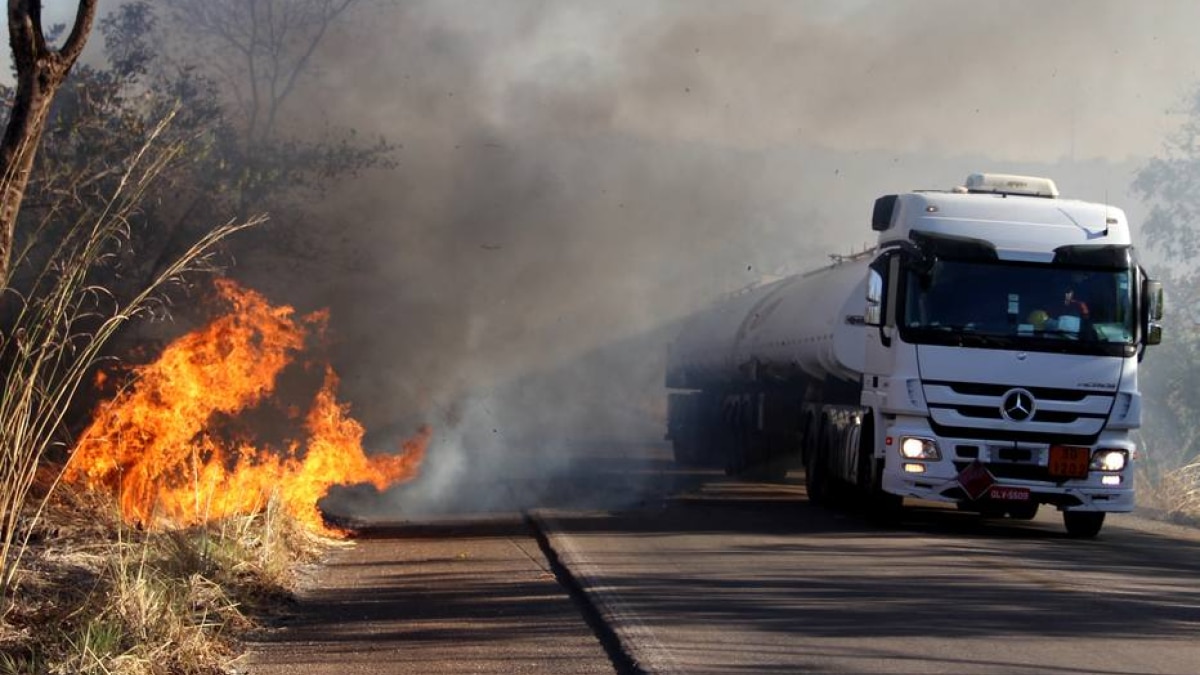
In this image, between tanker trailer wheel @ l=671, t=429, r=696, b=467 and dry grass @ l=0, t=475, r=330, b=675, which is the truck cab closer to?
dry grass @ l=0, t=475, r=330, b=675

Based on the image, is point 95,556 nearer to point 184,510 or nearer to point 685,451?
point 184,510

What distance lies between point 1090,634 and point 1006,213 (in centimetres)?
750

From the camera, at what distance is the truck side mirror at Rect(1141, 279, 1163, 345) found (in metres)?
15.1

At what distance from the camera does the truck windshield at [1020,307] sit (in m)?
15.2

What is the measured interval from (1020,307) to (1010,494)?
1.78 metres

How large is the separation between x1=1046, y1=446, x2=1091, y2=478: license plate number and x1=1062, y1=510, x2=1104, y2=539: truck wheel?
0.87 meters

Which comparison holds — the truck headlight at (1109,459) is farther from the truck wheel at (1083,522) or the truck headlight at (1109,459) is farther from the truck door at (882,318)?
the truck door at (882,318)

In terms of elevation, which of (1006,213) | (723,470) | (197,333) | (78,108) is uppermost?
(78,108)

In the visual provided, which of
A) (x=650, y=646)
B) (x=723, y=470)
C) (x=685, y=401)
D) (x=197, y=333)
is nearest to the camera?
(x=650, y=646)

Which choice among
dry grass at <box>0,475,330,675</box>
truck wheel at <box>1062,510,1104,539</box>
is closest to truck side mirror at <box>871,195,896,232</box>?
truck wheel at <box>1062,510,1104,539</box>

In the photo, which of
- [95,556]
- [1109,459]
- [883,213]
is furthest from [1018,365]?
[95,556]

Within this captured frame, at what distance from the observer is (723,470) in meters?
28.0

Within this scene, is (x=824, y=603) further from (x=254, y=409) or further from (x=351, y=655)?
(x=254, y=409)

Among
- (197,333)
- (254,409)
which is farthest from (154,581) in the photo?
(254,409)
